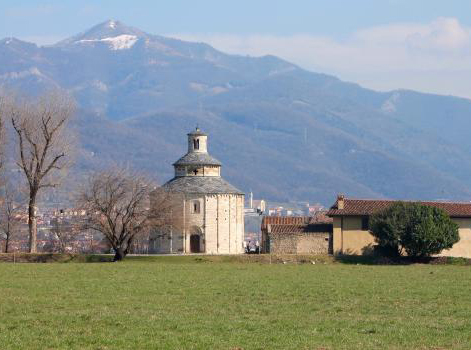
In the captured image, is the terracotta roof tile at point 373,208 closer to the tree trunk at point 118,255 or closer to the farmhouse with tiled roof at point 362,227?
the farmhouse with tiled roof at point 362,227

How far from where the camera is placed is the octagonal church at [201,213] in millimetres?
91938

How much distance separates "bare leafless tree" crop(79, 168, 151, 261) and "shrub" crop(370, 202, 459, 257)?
1588cm

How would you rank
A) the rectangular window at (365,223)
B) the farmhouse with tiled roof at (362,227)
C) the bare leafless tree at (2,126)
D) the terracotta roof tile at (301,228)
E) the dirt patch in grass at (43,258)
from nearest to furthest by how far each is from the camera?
the dirt patch in grass at (43,258)
the bare leafless tree at (2,126)
the farmhouse with tiled roof at (362,227)
the rectangular window at (365,223)
the terracotta roof tile at (301,228)

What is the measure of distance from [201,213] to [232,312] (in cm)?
5925

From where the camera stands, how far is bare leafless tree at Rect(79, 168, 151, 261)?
77.6 m

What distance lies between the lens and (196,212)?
3654 inches

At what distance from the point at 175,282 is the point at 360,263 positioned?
29408mm

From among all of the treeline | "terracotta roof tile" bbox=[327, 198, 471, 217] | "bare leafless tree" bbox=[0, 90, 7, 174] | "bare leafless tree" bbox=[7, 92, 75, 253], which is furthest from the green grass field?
"terracotta roof tile" bbox=[327, 198, 471, 217]

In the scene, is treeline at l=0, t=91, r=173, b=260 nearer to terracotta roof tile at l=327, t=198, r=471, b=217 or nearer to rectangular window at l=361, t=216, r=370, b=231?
terracotta roof tile at l=327, t=198, r=471, b=217

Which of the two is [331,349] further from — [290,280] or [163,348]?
[290,280]

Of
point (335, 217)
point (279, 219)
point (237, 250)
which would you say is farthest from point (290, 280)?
point (279, 219)

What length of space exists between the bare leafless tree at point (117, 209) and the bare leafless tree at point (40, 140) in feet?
9.10

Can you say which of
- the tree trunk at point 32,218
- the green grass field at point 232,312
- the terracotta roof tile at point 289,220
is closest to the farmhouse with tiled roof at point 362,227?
the terracotta roof tile at point 289,220

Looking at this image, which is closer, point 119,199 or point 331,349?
point 331,349
